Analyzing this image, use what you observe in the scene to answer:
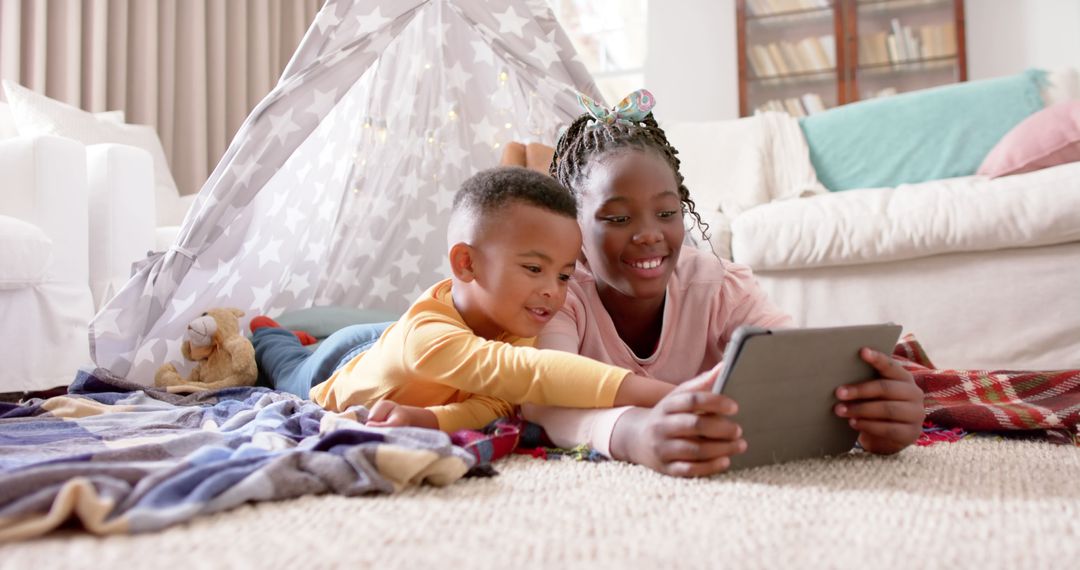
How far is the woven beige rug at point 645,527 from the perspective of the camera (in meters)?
0.58

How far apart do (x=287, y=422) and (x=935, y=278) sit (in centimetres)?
171

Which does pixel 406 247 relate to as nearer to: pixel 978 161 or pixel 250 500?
pixel 250 500

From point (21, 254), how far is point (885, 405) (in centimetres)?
179

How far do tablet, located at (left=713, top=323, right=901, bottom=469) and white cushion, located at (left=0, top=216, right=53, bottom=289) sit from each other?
1665 millimetres

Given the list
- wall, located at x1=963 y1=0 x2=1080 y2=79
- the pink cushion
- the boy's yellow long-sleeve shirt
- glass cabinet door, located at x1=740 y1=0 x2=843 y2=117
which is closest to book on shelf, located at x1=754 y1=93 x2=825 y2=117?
glass cabinet door, located at x1=740 y1=0 x2=843 y2=117

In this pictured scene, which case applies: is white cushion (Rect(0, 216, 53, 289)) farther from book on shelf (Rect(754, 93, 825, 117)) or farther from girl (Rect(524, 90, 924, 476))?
book on shelf (Rect(754, 93, 825, 117))

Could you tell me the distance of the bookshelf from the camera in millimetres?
3885

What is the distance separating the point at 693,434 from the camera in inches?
32.9

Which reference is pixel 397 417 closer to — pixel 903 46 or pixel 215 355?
pixel 215 355

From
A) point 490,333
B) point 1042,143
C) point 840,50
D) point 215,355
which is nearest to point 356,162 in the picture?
point 215,355

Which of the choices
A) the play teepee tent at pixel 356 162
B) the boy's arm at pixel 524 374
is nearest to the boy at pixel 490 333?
the boy's arm at pixel 524 374

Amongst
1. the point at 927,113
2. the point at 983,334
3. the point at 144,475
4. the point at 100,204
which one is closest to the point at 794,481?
the point at 144,475

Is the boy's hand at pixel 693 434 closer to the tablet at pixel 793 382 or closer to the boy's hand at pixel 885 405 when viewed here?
the tablet at pixel 793 382

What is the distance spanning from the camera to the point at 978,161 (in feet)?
8.75
